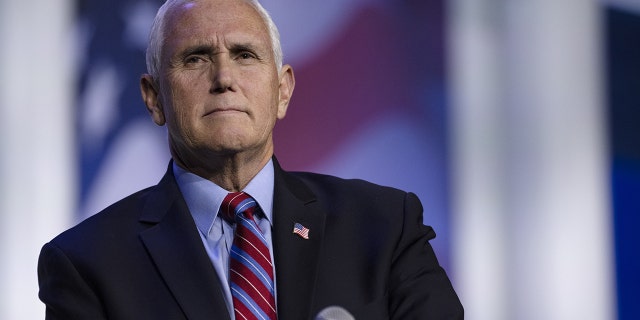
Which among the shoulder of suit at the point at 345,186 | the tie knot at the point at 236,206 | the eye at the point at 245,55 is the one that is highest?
the eye at the point at 245,55

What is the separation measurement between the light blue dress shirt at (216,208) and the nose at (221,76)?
167mm

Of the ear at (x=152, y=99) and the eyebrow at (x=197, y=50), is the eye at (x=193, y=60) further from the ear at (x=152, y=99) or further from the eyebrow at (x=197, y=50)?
the ear at (x=152, y=99)

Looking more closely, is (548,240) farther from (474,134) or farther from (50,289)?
(50,289)

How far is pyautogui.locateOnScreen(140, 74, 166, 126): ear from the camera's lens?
165 centimetres

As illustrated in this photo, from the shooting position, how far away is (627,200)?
7.75 feet

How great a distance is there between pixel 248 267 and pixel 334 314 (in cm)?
15

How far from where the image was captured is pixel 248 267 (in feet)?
4.79

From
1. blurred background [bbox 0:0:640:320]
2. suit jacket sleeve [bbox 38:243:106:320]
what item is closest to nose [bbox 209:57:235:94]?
suit jacket sleeve [bbox 38:243:106:320]

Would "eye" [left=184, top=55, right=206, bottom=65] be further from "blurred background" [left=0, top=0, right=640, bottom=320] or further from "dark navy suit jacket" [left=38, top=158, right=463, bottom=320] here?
"blurred background" [left=0, top=0, right=640, bottom=320]

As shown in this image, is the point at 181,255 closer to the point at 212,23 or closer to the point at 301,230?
the point at 301,230

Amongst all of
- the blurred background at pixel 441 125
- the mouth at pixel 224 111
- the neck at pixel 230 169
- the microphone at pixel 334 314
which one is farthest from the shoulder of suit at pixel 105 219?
the blurred background at pixel 441 125

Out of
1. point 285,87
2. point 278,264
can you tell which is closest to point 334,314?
point 278,264

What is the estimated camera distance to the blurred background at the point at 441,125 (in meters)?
2.28

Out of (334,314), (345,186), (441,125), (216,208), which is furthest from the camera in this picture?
(441,125)
